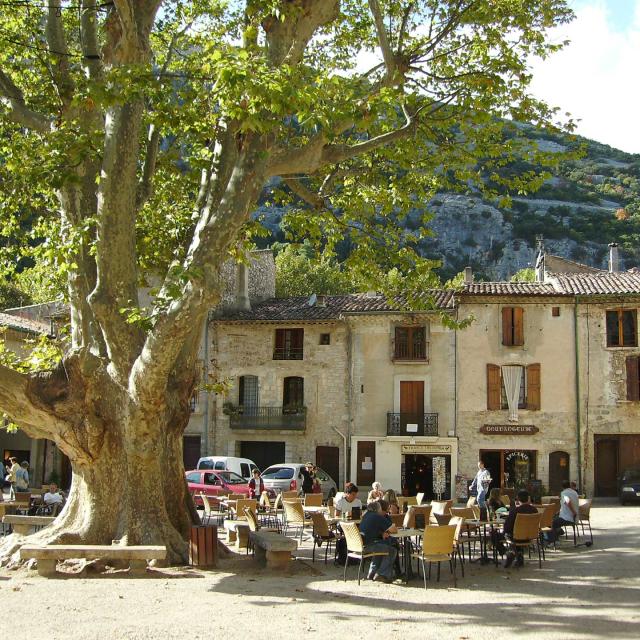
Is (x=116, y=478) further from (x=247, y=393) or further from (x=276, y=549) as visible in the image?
(x=247, y=393)

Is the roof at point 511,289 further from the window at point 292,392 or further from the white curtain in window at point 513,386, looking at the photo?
the window at point 292,392

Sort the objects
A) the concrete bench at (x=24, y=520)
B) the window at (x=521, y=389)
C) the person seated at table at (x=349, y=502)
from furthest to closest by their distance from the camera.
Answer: the window at (x=521, y=389) < the person seated at table at (x=349, y=502) < the concrete bench at (x=24, y=520)

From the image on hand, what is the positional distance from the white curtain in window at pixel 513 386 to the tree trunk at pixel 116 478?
2040 centimetres

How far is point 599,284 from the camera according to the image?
3114 cm

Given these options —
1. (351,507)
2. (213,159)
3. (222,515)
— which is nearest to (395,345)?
(222,515)

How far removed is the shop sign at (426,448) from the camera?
3138cm

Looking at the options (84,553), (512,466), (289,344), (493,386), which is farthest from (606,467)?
(84,553)

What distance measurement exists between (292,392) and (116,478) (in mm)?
21155

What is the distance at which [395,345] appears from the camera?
105ft

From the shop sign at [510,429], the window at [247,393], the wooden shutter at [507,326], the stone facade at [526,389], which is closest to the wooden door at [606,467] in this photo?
the stone facade at [526,389]

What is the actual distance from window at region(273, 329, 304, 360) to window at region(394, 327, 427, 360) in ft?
13.2

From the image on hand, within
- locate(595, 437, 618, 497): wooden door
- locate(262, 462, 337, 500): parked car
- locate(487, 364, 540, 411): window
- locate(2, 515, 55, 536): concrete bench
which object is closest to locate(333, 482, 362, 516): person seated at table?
locate(2, 515, 55, 536): concrete bench

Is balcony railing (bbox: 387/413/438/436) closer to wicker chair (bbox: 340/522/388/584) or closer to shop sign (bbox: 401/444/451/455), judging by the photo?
shop sign (bbox: 401/444/451/455)

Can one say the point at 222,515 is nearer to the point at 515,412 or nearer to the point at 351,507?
the point at 351,507
